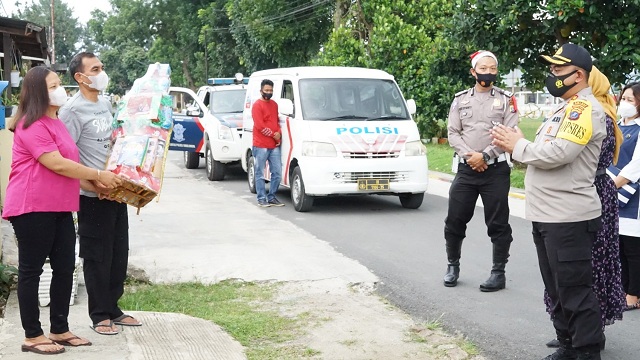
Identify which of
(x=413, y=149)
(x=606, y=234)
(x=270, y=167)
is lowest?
(x=270, y=167)

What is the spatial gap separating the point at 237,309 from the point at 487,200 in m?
2.29

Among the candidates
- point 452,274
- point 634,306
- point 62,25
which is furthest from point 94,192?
point 62,25

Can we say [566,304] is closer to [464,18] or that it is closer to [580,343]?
[580,343]

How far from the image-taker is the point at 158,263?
8.32 metres

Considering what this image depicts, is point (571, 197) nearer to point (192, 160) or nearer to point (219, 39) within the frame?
point (192, 160)

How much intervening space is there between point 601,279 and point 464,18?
12.6m

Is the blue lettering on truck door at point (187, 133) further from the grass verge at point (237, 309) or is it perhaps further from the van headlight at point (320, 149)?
the grass verge at point (237, 309)

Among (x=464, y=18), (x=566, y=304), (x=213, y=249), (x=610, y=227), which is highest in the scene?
(x=464, y=18)

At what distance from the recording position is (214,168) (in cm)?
1675

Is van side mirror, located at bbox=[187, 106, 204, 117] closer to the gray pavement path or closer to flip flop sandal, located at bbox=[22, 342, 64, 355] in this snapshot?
the gray pavement path

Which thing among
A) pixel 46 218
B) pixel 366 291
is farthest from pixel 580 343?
pixel 46 218

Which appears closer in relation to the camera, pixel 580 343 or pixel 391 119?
pixel 580 343

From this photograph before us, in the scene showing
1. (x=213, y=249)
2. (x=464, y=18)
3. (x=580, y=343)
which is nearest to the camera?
(x=580, y=343)

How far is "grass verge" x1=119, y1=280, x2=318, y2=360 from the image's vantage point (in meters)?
5.65
